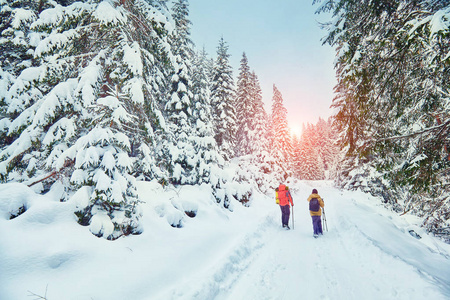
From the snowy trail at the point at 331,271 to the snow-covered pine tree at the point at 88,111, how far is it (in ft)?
8.78

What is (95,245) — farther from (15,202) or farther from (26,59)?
(26,59)

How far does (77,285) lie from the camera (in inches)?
128

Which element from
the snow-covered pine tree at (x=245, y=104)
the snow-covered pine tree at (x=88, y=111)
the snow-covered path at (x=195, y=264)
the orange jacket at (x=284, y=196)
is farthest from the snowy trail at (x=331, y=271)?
the snow-covered pine tree at (x=245, y=104)

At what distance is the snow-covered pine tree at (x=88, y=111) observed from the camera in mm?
4457

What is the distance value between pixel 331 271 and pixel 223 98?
19.1m

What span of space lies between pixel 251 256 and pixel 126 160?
4913 mm

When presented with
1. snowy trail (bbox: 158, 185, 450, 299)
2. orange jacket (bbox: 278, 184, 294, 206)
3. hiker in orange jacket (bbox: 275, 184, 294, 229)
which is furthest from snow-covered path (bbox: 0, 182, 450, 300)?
orange jacket (bbox: 278, 184, 294, 206)

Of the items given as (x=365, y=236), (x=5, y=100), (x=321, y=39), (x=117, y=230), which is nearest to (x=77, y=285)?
(x=117, y=230)

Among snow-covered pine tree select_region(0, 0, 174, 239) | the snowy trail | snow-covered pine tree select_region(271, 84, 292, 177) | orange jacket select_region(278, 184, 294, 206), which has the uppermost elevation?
snow-covered pine tree select_region(271, 84, 292, 177)

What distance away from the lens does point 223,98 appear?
21.9 metres

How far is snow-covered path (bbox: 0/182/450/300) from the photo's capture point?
330cm

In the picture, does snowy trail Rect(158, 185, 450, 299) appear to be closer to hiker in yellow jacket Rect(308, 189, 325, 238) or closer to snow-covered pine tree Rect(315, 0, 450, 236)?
hiker in yellow jacket Rect(308, 189, 325, 238)

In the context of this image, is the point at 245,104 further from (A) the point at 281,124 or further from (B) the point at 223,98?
(A) the point at 281,124

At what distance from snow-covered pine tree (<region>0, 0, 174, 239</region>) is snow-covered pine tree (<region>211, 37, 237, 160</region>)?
14194 mm
